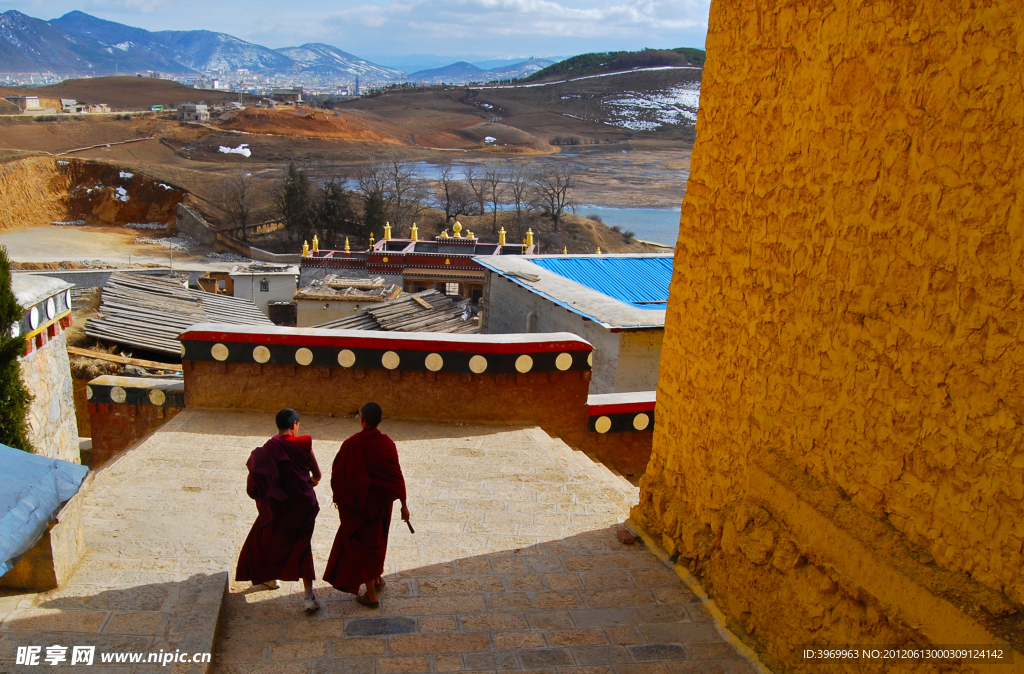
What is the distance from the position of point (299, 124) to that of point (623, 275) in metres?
70.0

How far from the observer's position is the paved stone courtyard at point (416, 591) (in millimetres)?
3326

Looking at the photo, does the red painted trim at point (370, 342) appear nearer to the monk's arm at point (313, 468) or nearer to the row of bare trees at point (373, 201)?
the monk's arm at point (313, 468)

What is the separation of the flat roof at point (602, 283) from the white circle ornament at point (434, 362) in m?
4.51

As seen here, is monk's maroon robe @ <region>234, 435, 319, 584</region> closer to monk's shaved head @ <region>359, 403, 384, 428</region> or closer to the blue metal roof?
monk's shaved head @ <region>359, 403, 384, 428</region>

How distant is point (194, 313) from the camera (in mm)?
15180

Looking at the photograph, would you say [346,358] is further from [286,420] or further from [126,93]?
[126,93]

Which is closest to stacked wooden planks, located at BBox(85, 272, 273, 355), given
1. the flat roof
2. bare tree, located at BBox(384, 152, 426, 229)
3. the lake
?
the flat roof

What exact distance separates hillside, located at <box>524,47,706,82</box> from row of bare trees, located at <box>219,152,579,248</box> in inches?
2944

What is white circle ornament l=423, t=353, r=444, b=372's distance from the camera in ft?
21.3

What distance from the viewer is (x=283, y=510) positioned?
12.1 ft

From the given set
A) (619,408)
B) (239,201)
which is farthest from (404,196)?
(619,408)

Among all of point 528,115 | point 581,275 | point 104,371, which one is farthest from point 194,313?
point 528,115

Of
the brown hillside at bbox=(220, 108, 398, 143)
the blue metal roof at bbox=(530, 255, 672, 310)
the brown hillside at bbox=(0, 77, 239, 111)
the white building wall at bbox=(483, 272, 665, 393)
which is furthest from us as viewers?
the brown hillside at bbox=(0, 77, 239, 111)

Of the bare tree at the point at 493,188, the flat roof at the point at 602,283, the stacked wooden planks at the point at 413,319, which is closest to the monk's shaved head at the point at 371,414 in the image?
the flat roof at the point at 602,283
